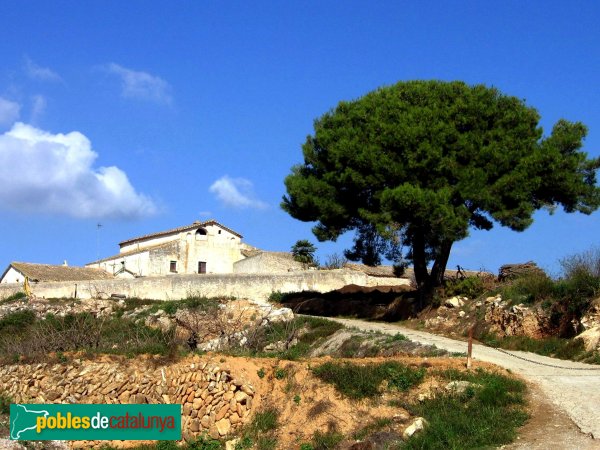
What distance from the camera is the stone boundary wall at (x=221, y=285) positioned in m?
36.3

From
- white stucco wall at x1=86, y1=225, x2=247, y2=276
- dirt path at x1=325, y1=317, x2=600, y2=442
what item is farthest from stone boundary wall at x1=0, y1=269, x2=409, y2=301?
dirt path at x1=325, y1=317, x2=600, y2=442

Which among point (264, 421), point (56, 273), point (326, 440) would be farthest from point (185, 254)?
point (326, 440)

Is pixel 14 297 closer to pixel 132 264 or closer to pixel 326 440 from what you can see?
pixel 132 264

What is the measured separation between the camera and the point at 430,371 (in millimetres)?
15297

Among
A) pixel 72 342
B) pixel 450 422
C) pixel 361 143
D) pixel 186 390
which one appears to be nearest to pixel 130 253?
pixel 361 143

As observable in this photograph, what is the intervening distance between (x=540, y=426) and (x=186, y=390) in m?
7.88

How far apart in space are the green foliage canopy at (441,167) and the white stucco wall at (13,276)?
2715 centimetres

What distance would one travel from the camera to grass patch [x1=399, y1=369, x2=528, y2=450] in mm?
12477

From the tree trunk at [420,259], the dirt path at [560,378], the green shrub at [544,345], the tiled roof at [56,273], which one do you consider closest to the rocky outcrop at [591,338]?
the green shrub at [544,345]

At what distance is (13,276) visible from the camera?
49.7m

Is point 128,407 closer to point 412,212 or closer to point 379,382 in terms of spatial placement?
point 379,382

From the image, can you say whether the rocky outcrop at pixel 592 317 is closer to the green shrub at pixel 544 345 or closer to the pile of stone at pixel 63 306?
the green shrub at pixel 544 345

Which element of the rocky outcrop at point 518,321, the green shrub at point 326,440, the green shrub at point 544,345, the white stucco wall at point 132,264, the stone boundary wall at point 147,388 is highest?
the white stucco wall at point 132,264

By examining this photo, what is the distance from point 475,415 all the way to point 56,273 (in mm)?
39788
